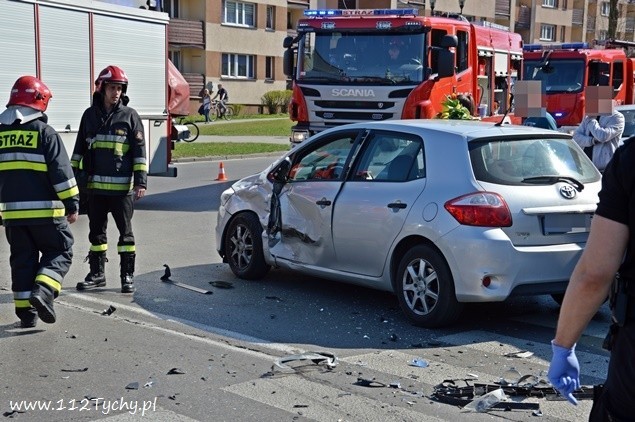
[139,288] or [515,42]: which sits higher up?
[515,42]

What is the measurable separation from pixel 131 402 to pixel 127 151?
3464mm

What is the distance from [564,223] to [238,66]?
42968 mm

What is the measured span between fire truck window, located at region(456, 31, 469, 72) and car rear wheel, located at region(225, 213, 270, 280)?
7927 mm

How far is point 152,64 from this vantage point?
15.6m

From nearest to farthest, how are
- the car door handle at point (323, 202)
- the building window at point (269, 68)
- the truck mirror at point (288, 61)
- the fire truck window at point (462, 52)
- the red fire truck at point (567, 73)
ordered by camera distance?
the car door handle at point (323, 202) < the truck mirror at point (288, 61) < the fire truck window at point (462, 52) < the red fire truck at point (567, 73) < the building window at point (269, 68)

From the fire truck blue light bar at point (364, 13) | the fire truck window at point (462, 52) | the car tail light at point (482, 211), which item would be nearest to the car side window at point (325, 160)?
the car tail light at point (482, 211)

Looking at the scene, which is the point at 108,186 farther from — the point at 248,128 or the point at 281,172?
the point at 248,128

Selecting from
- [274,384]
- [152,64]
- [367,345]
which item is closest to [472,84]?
[152,64]

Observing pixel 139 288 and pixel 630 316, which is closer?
pixel 630 316

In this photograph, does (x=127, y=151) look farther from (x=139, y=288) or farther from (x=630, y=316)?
(x=630, y=316)

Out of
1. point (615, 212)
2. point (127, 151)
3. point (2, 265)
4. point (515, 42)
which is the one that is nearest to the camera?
point (615, 212)

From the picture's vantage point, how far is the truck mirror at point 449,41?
14.5m

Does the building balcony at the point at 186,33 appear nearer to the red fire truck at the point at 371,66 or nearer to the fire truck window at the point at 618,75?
the fire truck window at the point at 618,75

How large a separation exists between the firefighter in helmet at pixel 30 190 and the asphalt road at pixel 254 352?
0.40 m
